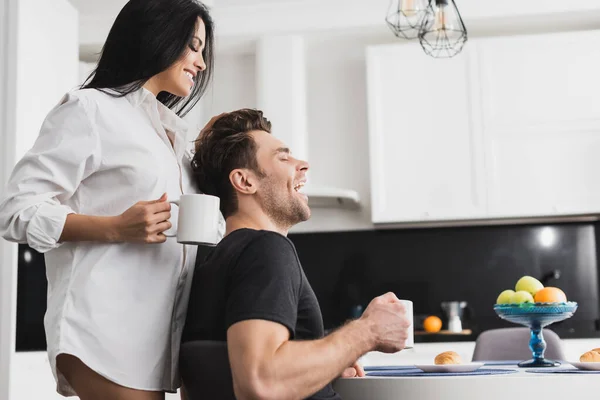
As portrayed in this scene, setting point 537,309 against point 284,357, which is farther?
point 537,309

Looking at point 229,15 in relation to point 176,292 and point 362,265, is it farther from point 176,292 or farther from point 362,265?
point 176,292

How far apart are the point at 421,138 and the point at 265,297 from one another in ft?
11.5

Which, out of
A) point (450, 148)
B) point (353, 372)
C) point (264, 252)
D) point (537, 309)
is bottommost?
point (353, 372)

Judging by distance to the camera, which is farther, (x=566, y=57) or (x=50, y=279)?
(x=566, y=57)

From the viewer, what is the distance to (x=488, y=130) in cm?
468

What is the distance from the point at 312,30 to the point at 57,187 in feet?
11.6

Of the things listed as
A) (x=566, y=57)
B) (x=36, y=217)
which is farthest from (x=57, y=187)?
(x=566, y=57)

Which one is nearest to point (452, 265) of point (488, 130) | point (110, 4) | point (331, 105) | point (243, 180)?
point (488, 130)

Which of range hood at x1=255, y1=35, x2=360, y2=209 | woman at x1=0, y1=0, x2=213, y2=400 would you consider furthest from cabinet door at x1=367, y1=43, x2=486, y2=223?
woman at x1=0, y1=0, x2=213, y2=400

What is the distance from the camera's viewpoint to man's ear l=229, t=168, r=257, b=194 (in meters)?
A: 1.69

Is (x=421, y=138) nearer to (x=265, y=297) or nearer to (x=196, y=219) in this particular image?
(x=196, y=219)

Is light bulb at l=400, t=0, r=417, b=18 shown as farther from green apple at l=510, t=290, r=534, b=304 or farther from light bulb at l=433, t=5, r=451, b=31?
green apple at l=510, t=290, r=534, b=304

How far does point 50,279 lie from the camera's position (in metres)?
1.59

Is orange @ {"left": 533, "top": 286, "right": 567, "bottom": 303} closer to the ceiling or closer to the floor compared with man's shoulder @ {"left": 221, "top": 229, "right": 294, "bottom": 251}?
closer to the floor
